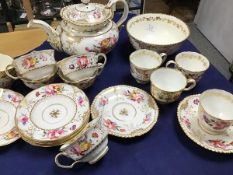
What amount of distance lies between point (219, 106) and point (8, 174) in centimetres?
51

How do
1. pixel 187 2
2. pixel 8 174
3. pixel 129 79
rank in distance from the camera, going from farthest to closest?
pixel 187 2
pixel 129 79
pixel 8 174

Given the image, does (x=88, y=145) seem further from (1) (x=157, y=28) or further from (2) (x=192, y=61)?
(1) (x=157, y=28)

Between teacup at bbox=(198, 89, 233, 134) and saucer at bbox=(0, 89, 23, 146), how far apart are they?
1.39 feet

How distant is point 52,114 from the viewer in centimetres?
61

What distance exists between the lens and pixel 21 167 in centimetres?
55

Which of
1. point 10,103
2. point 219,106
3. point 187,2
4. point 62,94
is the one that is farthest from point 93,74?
point 187,2

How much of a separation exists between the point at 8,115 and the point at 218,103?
0.52 m

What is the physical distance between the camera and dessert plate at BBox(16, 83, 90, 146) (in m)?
0.55

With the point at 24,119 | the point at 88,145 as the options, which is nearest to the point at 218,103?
the point at 88,145

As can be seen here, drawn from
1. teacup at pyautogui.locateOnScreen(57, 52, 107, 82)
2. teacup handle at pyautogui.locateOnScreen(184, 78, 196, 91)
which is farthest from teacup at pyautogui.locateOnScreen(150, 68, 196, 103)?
teacup at pyautogui.locateOnScreen(57, 52, 107, 82)

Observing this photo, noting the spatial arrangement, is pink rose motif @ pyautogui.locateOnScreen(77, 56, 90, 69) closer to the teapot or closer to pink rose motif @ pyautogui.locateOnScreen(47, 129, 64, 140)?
the teapot

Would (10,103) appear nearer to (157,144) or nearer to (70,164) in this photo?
(70,164)

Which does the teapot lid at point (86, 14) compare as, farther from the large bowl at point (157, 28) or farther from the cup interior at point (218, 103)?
the cup interior at point (218, 103)

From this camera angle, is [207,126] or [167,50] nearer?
[207,126]
